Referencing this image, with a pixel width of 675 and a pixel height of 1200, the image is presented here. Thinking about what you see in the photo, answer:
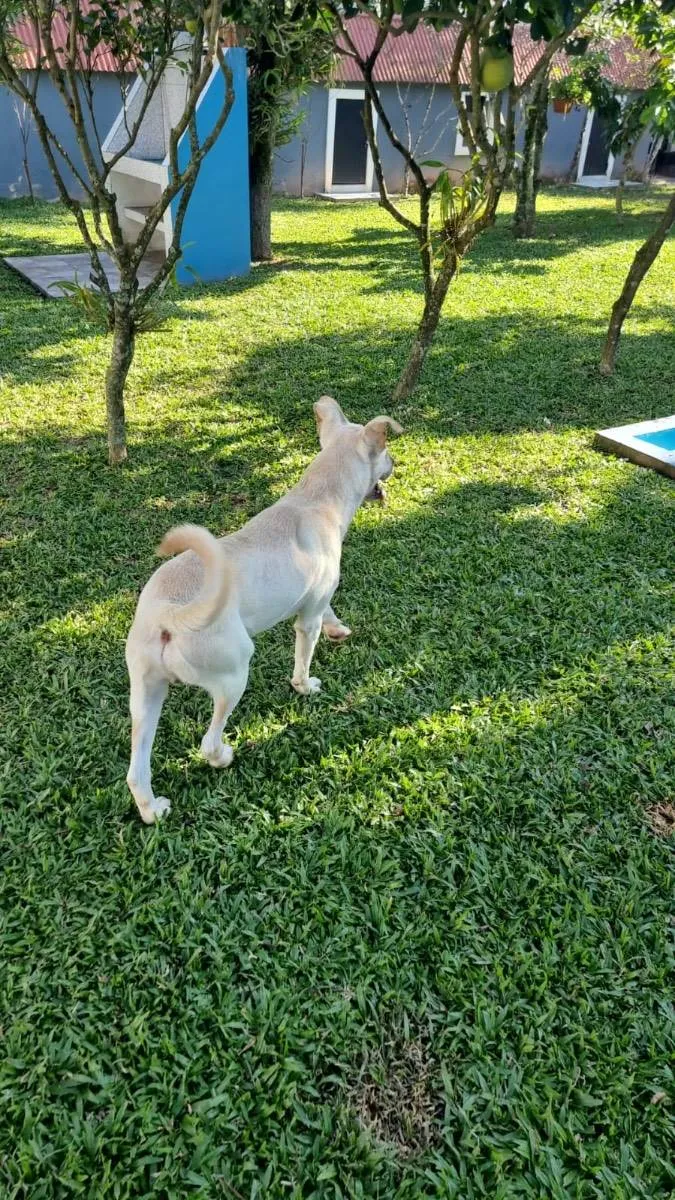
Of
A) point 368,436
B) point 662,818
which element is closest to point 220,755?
point 368,436

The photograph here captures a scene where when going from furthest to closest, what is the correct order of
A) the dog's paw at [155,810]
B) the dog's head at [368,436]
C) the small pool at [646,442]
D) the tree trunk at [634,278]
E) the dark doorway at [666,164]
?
the dark doorway at [666,164] → the tree trunk at [634,278] → the small pool at [646,442] → the dog's head at [368,436] → the dog's paw at [155,810]

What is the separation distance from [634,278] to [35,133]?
17.3m

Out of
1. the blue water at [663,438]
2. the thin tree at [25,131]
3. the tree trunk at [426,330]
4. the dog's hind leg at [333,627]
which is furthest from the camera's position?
the thin tree at [25,131]

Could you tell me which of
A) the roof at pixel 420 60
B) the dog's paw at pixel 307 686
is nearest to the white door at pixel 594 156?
the roof at pixel 420 60

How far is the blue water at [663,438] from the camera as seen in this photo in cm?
628

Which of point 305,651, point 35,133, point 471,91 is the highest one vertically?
point 35,133

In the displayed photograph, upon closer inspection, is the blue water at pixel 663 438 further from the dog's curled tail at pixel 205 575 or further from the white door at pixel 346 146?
the white door at pixel 346 146

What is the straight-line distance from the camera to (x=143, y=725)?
105 inches

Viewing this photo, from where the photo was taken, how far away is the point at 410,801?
3.02 m

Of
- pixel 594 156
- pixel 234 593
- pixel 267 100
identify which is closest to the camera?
pixel 234 593

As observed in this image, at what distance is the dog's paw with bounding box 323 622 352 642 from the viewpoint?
3.76m

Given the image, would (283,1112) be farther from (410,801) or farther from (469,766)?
(469,766)

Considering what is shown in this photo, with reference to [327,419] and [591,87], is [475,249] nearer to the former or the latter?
[591,87]

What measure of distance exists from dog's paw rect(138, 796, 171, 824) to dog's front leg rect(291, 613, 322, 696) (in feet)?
2.86
